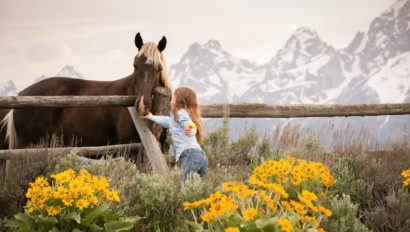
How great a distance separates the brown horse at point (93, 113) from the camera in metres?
5.86

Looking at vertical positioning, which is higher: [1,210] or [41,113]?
[41,113]

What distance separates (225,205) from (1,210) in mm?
2339

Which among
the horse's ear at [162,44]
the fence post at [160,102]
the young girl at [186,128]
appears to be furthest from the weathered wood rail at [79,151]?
the horse's ear at [162,44]

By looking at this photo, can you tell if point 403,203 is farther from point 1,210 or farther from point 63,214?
point 1,210

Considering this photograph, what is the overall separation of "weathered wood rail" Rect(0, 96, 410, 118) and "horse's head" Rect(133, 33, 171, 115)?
0.73 ft

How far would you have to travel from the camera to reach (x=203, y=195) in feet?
14.1

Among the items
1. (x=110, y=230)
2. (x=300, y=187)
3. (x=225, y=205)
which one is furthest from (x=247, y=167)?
(x=225, y=205)

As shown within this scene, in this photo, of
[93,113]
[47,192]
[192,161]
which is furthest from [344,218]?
[93,113]

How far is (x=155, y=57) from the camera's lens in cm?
589

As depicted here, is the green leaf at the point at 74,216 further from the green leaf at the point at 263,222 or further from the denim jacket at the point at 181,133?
the denim jacket at the point at 181,133

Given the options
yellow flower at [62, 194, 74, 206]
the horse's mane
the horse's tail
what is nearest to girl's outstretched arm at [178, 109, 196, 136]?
the horse's mane

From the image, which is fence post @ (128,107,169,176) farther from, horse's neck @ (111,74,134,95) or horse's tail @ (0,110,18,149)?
horse's tail @ (0,110,18,149)

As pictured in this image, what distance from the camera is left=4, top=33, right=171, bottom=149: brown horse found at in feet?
19.2

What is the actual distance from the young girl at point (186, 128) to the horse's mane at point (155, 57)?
0.66 metres
